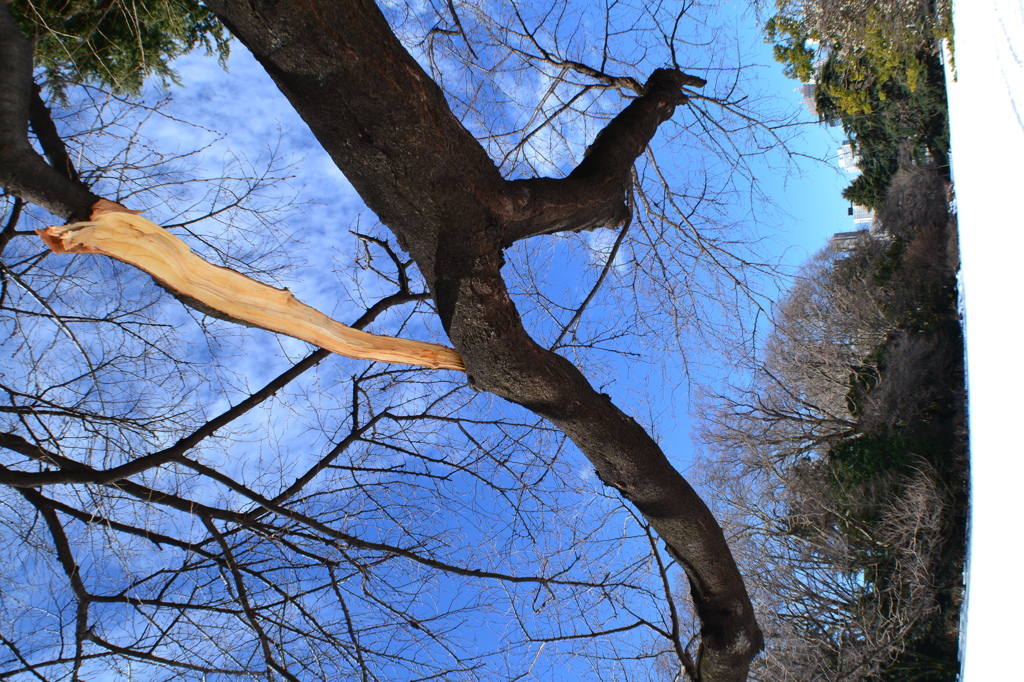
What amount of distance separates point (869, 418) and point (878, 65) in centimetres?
658

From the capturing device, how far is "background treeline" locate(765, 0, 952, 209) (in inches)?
300

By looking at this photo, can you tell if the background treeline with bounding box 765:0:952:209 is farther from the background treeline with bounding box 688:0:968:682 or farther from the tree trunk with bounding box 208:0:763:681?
the tree trunk with bounding box 208:0:763:681

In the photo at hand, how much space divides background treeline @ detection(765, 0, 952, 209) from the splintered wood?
6.51m

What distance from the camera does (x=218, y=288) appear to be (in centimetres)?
237

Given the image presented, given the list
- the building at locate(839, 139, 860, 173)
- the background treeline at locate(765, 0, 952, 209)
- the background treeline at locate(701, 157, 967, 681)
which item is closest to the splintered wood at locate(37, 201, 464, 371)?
the background treeline at locate(701, 157, 967, 681)

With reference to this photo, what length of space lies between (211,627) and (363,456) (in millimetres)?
1202

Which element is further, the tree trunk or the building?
the building

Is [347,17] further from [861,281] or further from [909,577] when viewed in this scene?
[861,281]

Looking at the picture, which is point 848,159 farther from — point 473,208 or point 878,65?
point 473,208

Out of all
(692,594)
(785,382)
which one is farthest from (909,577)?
(692,594)

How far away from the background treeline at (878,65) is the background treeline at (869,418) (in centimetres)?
3

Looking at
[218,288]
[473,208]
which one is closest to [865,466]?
[473,208]

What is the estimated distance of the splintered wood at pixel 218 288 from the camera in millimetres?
2088

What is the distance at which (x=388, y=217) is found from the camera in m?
2.61
